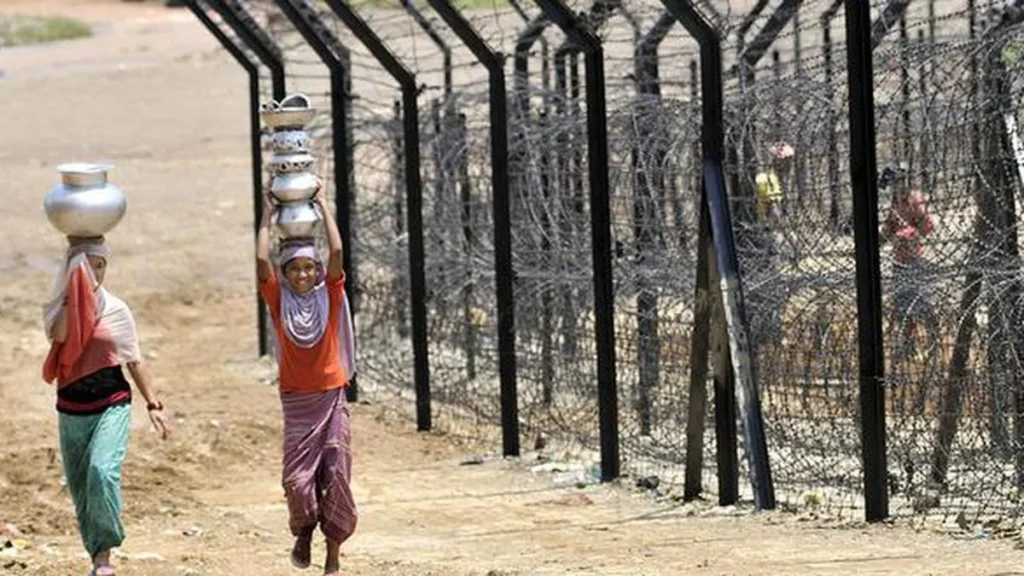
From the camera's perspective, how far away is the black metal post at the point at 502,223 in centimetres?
1063

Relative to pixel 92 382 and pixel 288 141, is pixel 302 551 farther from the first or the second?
pixel 288 141

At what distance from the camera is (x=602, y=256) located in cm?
A: 963

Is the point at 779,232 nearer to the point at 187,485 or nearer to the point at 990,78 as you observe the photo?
the point at 990,78

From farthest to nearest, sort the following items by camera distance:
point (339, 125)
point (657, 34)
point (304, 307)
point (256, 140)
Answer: point (256, 140) → point (339, 125) → point (657, 34) → point (304, 307)

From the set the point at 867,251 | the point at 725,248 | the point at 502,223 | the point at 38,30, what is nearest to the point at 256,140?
the point at 502,223

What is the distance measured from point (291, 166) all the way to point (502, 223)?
3662mm

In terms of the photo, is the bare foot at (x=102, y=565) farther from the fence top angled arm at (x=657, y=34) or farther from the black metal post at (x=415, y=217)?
the fence top angled arm at (x=657, y=34)

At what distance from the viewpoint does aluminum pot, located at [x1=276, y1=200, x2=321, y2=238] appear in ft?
23.2

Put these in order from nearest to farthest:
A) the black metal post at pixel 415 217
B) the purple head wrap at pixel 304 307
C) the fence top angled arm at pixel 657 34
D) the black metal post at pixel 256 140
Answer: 1. the purple head wrap at pixel 304 307
2. the fence top angled arm at pixel 657 34
3. the black metal post at pixel 415 217
4. the black metal post at pixel 256 140

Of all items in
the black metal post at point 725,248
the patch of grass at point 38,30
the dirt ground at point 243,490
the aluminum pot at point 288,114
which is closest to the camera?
the aluminum pot at point 288,114

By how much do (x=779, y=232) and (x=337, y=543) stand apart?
230 centimetres

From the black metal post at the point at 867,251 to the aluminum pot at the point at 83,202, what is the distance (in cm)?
241

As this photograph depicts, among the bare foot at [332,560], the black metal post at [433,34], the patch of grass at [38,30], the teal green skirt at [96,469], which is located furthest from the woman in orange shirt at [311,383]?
the patch of grass at [38,30]

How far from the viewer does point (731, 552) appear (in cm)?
775
